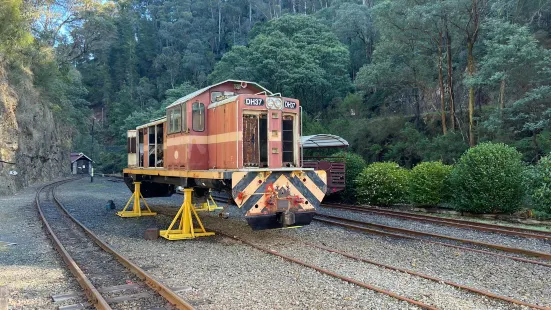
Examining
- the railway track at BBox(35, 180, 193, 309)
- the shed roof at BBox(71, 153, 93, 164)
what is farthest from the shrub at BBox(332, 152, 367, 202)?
the shed roof at BBox(71, 153, 93, 164)

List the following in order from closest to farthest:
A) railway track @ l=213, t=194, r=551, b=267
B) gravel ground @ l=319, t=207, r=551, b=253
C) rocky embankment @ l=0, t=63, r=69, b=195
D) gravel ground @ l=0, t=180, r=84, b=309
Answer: gravel ground @ l=0, t=180, r=84, b=309 → railway track @ l=213, t=194, r=551, b=267 → gravel ground @ l=319, t=207, r=551, b=253 → rocky embankment @ l=0, t=63, r=69, b=195

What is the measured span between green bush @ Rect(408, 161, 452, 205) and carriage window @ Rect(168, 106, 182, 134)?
30.6 feet

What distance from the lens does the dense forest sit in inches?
824

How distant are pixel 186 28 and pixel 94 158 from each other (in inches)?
1011

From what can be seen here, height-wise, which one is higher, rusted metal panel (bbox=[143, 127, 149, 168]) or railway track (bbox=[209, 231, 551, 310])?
rusted metal panel (bbox=[143, 127, 149, 168])

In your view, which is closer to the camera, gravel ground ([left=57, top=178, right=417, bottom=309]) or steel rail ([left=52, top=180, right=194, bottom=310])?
steel rail ([left=52, top=180, right=194, bottom=310])

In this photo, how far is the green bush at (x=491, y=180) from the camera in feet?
43.1

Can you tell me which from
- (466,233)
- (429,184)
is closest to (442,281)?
(466,233)

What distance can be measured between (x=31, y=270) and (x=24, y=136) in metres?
30.3

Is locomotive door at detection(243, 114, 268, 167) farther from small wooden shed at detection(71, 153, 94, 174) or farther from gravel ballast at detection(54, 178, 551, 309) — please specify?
small wooden shed at detection(71, 153, 94, 174)

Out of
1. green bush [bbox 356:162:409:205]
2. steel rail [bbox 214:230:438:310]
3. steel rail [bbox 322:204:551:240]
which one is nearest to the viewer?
steel rail [bbox 214:230:438:310]

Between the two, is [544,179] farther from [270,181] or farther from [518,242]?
[270,181]

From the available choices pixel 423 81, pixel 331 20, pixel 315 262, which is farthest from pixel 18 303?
pixel 331 20

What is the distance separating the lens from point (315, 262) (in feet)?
24.0
